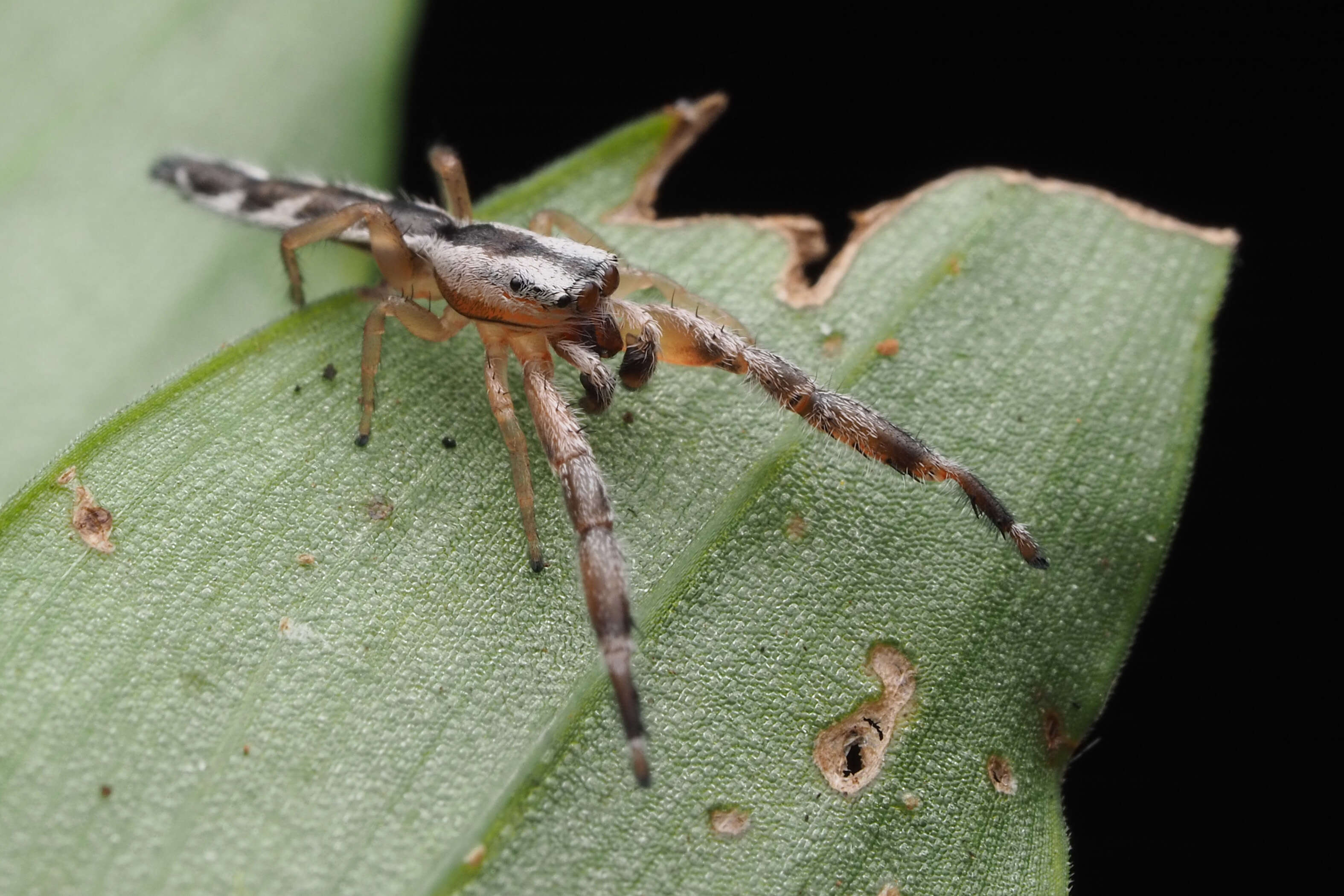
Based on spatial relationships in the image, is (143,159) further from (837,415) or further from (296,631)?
(837,415)

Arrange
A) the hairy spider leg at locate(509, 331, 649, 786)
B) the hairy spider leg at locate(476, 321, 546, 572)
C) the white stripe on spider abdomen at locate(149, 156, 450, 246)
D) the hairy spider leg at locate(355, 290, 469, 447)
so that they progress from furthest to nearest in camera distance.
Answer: the white stripe on spider abdomen at locate(149, 156, 450, 246)
the hairy spider leg at locate(355, 290, 469, 447)
the hairy spider leg at locate(476, 321, 546, 572)
the hairy spider leg at locate(509, 331, 649, 786)

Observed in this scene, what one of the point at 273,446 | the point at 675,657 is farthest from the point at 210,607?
the point at 675,657

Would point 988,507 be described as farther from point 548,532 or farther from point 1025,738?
point 548,532

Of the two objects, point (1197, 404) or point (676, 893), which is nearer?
point (676, 893)

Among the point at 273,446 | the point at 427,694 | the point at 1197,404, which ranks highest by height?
the point at 1197,404

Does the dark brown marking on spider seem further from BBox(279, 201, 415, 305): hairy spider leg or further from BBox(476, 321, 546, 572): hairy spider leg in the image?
BBox(279, 201, 415, 305): hairy spider leg

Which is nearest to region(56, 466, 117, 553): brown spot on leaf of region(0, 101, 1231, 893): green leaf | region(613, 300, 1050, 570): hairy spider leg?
region(0, 101, 1231, 893): green leaf

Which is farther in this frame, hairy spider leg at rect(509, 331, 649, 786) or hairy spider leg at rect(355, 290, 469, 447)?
hairy spider leg at rect(355, 290, 469, 447)
